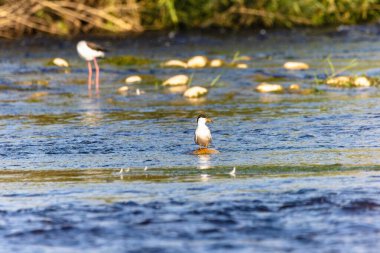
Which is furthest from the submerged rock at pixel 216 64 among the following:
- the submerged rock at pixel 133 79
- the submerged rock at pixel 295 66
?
the submerged rock at pixel 133 79

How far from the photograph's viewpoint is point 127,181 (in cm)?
866

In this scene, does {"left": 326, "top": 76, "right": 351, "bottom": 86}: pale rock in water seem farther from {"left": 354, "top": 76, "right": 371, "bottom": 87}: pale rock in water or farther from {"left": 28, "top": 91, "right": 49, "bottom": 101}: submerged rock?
{"left": 28, "top": 91, "right": 49, "bottom": 101}: submerged rock

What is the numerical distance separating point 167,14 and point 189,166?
15.7 metres

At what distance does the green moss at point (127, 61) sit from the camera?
19.6 m

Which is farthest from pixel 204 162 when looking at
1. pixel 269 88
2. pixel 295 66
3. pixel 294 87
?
pixel 295 66

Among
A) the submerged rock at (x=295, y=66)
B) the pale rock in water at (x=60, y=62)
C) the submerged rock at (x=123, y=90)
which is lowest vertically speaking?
the submerged rock at (x=123, y=90)

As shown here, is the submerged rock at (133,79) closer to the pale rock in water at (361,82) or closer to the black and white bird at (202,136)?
the pale rock in water at (361,82)

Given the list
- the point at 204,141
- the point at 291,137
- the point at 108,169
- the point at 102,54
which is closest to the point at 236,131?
the point at 291,137

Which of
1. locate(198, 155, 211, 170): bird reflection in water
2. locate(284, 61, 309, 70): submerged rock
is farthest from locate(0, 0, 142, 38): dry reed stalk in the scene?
locate(198, 155, 211, 170): bird reflection in water

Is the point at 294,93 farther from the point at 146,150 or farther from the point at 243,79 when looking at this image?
the point at 146,150

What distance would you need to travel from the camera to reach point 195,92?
49.4 ft

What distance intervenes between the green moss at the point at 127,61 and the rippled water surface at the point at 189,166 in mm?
1475

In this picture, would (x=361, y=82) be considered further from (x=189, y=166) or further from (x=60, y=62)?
(x=189, y=166)

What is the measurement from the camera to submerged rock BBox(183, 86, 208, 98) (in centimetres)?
1506
